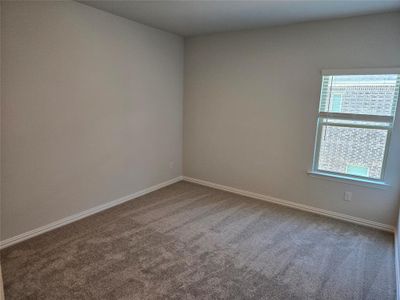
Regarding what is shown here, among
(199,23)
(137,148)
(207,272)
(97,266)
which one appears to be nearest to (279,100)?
(199,23)

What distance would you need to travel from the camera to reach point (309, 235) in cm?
301

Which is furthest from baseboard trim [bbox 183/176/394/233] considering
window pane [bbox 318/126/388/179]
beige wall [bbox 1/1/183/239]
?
beige wall [bbox 1/1/183/239]

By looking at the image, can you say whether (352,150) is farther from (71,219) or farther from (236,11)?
(71,219)

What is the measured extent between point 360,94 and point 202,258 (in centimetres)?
262

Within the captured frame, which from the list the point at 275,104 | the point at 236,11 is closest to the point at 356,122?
the point at 275,104

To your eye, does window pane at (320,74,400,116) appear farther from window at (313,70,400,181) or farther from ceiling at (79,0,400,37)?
ceiling at (79,0,400,37)

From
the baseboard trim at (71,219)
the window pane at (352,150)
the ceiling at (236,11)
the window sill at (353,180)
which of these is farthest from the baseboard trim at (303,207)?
the ceiling at (236,11)

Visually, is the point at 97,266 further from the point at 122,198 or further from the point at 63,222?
the point at 122,198

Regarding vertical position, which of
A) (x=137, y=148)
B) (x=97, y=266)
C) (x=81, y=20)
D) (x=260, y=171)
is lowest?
(x=97, y=266)

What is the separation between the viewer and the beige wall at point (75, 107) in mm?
2553

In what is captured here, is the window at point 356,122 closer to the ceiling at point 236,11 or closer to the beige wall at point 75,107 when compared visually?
the ceiling at point 236,11

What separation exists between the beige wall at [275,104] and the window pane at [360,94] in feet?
0.42

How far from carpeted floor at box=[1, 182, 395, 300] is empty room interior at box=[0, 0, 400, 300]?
0.02 meters

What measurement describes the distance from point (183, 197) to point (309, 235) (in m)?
1.85
